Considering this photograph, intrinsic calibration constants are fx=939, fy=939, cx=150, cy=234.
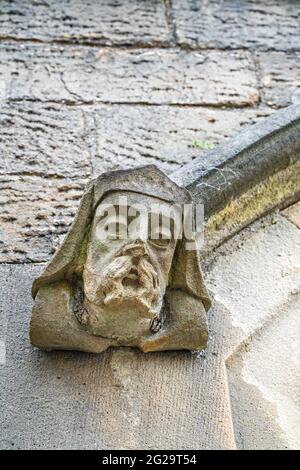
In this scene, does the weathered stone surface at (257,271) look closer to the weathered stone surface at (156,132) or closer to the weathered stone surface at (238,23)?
the weathered stone surface at (156,132)

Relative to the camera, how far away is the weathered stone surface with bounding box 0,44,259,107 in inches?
128

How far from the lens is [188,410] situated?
7.25 feet

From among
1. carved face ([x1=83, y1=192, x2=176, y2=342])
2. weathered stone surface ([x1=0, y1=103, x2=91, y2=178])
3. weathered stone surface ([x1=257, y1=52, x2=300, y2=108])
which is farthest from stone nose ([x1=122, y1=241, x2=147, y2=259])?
weathered stone surface ([x1=257, y1=52, x2=300, y2=108])

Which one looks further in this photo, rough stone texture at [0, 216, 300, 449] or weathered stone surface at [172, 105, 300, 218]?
weathered stone surface at [172, 105, 300, 218]

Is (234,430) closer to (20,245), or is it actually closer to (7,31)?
(20,245)

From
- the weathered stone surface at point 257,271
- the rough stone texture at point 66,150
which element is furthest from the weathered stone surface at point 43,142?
the weathered stone surface at point 257,271

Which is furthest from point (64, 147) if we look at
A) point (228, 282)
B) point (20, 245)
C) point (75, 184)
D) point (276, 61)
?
point (276, 61)

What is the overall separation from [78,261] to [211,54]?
152cm

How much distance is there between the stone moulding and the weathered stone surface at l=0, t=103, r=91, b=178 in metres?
0.43

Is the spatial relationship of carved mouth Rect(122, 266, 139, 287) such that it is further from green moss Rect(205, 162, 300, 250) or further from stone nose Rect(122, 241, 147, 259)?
green moss Rect(205, 162, 300, 250)

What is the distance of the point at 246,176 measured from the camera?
266cm

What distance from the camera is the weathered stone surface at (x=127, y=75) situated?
3.24m

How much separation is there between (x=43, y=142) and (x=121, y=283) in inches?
39.6

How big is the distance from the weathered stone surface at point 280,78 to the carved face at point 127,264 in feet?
4.03
